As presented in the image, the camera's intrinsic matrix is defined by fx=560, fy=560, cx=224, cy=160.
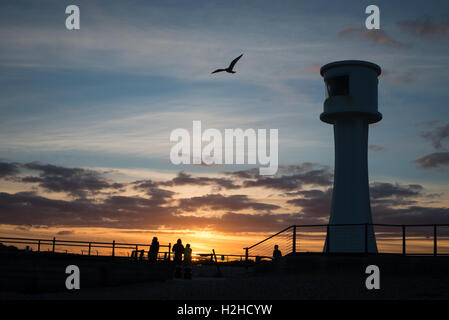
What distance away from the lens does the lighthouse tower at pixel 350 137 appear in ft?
113

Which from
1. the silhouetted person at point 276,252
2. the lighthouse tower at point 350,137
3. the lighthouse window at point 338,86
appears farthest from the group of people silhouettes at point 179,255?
the lighthouse window at point 338,86

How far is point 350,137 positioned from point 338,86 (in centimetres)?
355

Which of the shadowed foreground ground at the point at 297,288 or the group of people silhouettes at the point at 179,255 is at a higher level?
the group of people silhouettes at the point at 179,255

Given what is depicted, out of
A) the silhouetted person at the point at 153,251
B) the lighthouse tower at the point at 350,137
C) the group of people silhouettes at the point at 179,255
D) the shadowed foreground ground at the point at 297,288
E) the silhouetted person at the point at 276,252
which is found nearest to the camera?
the shadowed foreground ground at the point at 297,288

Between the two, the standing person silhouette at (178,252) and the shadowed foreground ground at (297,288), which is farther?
the standing person silhouette at (178,252)

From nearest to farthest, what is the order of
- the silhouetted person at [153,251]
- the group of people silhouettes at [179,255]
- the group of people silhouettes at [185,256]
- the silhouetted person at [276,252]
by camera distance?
the group of people silhouettes at [185,256] → the group of people silhouettes at [179,255] → the silhouetted person at [153,251] → the silhouetted person at [276,252]

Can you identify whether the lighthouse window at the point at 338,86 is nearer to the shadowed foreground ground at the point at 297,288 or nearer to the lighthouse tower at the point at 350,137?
the lighthouse tower at the point at 350,137

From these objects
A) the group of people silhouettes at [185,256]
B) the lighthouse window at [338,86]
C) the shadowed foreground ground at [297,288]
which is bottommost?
the shadowed foreground ground at [297,288]

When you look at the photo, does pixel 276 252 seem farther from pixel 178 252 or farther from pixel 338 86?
pixel 338 86

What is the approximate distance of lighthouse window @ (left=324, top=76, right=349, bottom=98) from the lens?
3619 cm

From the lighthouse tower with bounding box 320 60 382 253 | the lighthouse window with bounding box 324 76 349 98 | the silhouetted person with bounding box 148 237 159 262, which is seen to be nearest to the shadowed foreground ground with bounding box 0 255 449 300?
the silhouetted person with bounding box 148 237 159 262
